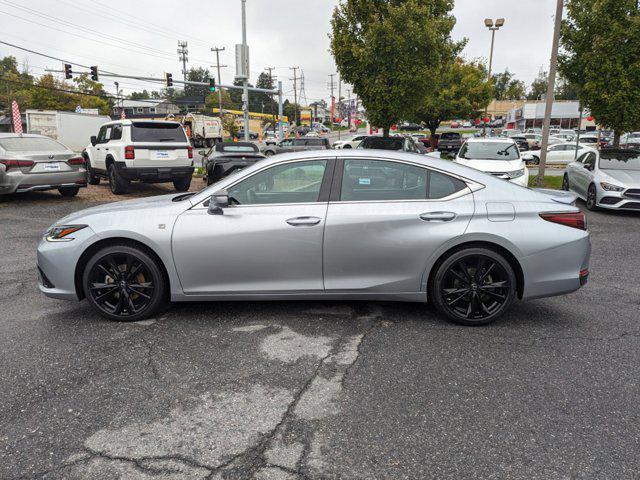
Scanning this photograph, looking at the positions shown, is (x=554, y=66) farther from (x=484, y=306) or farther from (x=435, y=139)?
(x=435, y=139)

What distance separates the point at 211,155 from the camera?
15.0m

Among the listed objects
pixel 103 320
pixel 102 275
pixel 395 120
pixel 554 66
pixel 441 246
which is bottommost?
pixel 103 320

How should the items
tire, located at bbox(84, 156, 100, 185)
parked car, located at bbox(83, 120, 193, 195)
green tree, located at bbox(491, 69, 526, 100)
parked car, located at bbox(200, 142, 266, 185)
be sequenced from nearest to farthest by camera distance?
parked car, located at bbox(83, 120, 193, 195)
parked car, located at bbox(200, 142, 266, 185)
tire, located at bbox(84, 156, 100, 185)
green tree, located at bbox(491, 69, 526, 100)

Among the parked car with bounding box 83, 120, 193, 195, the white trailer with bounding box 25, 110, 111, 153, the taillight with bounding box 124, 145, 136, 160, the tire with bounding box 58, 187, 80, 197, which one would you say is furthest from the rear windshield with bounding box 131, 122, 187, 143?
the white trailer with bounding box 25, 110, 111, 153

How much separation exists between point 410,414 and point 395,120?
17926 millimetres

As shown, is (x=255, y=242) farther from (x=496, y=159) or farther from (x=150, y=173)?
(x=496, y=159)

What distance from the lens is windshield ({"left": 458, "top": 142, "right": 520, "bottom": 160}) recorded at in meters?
13.3

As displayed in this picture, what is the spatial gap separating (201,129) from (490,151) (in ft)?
132

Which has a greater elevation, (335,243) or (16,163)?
(16,163)

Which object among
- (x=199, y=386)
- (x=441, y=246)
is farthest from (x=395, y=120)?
(x=199, y=386)

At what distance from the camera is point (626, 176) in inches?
412

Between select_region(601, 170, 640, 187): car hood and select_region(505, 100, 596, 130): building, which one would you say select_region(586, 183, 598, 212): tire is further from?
select_region(505, 100, 596, 130): building

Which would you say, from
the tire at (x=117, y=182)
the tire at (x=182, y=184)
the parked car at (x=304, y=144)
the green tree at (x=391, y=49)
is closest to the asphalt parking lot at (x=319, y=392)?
the tire at (x=117, y=182)

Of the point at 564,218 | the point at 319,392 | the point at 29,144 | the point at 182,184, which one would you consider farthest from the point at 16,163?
the point at 564,218
